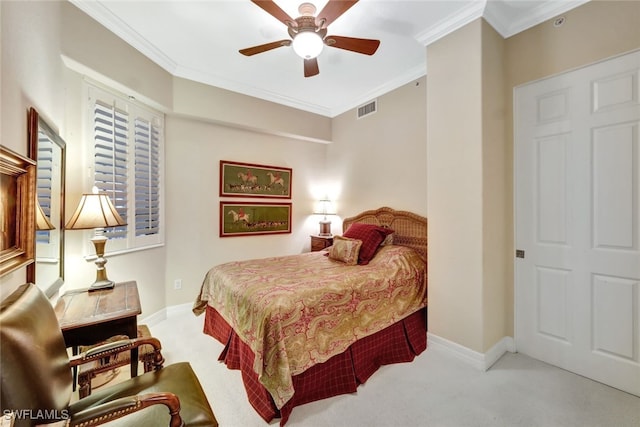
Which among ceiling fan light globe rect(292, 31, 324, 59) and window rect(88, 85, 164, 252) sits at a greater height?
ceiling fan light globe rect(292, 31, 324, 59)

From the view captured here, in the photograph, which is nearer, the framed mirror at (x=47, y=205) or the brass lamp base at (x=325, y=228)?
the framed mirror at (x=47, y=205)

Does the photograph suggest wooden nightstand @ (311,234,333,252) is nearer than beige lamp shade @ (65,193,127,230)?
No

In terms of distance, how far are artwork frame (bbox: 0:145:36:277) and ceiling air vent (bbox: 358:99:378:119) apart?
12.1ft

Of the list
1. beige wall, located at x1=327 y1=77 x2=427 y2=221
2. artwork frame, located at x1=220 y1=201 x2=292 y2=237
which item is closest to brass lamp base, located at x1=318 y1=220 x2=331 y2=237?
beige wall, located at x1=327 y1=77 x2=427 y2=221

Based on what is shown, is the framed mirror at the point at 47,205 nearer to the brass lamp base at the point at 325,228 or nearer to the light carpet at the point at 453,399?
the light carpet at the point at 453,399

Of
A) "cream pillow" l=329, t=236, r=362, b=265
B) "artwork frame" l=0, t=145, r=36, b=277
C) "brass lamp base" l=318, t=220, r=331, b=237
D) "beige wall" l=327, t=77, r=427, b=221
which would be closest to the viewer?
"artwork frame" l=0, t=145, r=36, b=277

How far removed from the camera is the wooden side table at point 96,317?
1.55 meters

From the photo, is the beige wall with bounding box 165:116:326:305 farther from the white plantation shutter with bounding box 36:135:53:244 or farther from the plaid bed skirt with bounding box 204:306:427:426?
the white plantation shutter with bounding box 36:135:53:244

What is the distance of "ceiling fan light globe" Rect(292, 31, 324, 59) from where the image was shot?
6.32ft

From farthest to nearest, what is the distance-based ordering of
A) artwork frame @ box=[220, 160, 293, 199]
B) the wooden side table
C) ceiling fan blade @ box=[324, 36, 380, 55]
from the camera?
artwork frame @ box=[220, 160, 293, 199] → ceiling fan blade @ box=[324, 36, 380, 55] → the wooden side table

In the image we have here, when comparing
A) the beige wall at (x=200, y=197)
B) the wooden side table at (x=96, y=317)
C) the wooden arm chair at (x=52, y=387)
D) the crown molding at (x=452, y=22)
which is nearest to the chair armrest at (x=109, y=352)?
the wooden arm chair at (x=52, y=387)

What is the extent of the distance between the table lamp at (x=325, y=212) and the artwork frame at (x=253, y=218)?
55 cm

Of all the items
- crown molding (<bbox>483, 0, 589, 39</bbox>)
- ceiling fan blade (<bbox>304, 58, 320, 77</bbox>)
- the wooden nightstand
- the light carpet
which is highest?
crown molding (<bbox>483, 0, 589, 39</bbox>)

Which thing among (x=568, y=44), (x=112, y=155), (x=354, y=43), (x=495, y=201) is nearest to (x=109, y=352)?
(x=112, y=155)
